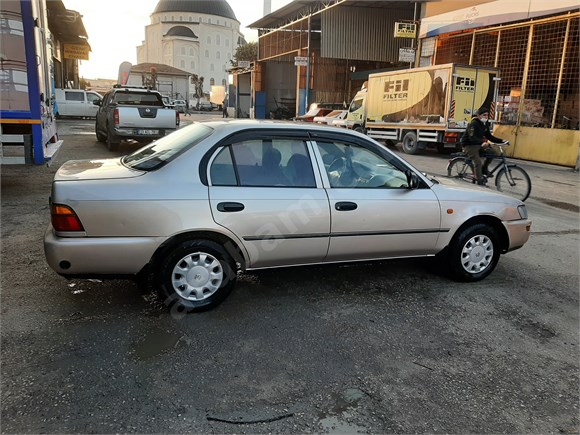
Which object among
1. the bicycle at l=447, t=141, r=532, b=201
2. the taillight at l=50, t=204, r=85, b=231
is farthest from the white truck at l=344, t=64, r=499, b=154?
the taillight at l=50, t=204, r=85, b=231

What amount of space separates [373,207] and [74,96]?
28.4 metres

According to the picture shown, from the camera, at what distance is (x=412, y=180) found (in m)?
4.30

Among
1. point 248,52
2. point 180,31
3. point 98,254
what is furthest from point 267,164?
point 180,31

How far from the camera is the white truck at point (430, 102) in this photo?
15.8 metres

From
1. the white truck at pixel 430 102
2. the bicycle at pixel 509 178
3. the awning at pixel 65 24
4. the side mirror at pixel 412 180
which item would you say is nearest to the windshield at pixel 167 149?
the side mirror at pixel 412 180

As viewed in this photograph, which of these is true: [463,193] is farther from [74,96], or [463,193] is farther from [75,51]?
[75,51]

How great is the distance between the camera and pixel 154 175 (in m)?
3.63

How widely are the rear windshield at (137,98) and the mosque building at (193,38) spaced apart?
297ft

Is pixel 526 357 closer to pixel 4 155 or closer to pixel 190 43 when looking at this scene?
pixel 4 155

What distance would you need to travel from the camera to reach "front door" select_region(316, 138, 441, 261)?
4047 mm

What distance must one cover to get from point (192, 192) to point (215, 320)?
1019 mm

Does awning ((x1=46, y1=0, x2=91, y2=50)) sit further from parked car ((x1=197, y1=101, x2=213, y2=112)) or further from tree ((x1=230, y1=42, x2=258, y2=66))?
tree ((x1=230, y1=42, x2=258, y2=66))

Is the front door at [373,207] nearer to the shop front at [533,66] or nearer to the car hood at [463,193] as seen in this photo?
the car hood at [463,193]

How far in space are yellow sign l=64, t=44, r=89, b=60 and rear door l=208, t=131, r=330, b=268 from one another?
1392 inches
